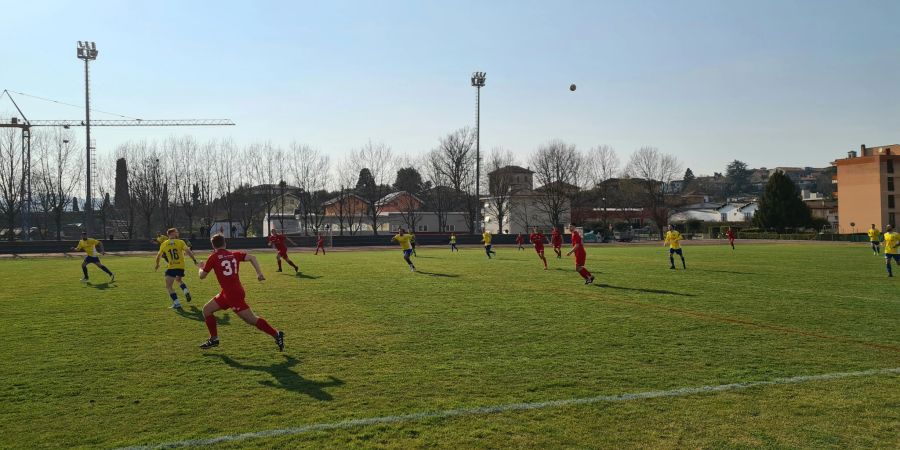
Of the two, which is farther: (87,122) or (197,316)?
(87,122)

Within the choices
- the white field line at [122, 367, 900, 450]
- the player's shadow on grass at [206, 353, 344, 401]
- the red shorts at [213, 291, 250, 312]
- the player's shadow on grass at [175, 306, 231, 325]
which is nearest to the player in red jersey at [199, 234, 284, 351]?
the red shorts at [213, 291, 250, 312]

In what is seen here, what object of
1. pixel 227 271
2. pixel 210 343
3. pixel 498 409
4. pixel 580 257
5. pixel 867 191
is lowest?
pixel 498 409

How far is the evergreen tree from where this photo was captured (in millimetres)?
80188

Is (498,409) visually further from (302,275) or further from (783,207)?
(783,207)

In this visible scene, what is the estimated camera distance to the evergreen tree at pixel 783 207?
8019 centimetres

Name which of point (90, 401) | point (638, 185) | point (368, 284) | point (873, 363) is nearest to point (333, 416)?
point (90, 401)

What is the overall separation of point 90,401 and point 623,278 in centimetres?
1780

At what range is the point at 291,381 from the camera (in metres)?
7.84

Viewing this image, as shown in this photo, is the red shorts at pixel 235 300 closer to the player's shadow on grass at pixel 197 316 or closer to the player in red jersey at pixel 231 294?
the player in red jersey at pixel 231 294

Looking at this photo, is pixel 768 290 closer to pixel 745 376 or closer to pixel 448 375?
pixel 745 376

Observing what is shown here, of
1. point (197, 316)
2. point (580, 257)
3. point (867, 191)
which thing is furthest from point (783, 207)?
point (197, 316)

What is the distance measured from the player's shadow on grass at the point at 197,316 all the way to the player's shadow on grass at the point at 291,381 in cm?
377

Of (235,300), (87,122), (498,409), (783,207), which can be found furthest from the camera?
(783,207)

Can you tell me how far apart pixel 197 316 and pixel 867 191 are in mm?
89698
